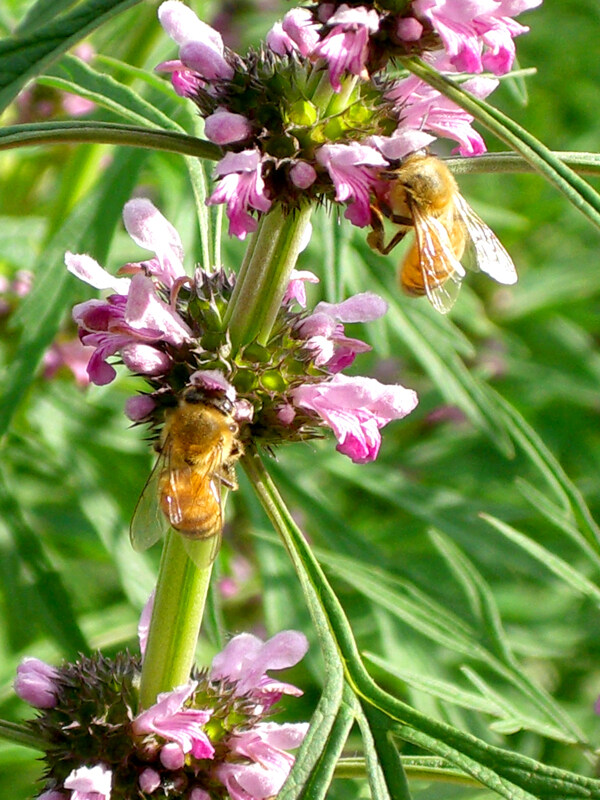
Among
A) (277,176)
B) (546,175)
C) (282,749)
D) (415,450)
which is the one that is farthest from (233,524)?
(546,175)

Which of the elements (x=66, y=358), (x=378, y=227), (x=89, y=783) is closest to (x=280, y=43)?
(x=378, y=227)

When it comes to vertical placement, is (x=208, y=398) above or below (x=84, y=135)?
below

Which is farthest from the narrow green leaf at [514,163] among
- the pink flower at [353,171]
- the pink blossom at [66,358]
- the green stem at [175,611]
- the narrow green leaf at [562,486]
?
the pink blossom at [66,358]

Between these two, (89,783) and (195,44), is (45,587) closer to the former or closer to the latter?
(89,783)

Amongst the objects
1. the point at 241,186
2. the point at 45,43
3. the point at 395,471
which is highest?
the point at 45,43

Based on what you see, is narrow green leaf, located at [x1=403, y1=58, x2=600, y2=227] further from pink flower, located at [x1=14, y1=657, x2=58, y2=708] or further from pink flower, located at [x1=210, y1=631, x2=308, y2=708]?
pink flower, located at [x1=14, y1=657, x2=58, y2=708]

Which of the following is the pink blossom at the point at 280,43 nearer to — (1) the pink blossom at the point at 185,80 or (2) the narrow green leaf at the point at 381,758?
(1) the pink blossom at the point at 185,80

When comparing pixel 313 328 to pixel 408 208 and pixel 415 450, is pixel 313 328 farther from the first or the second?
pixel 415 450
